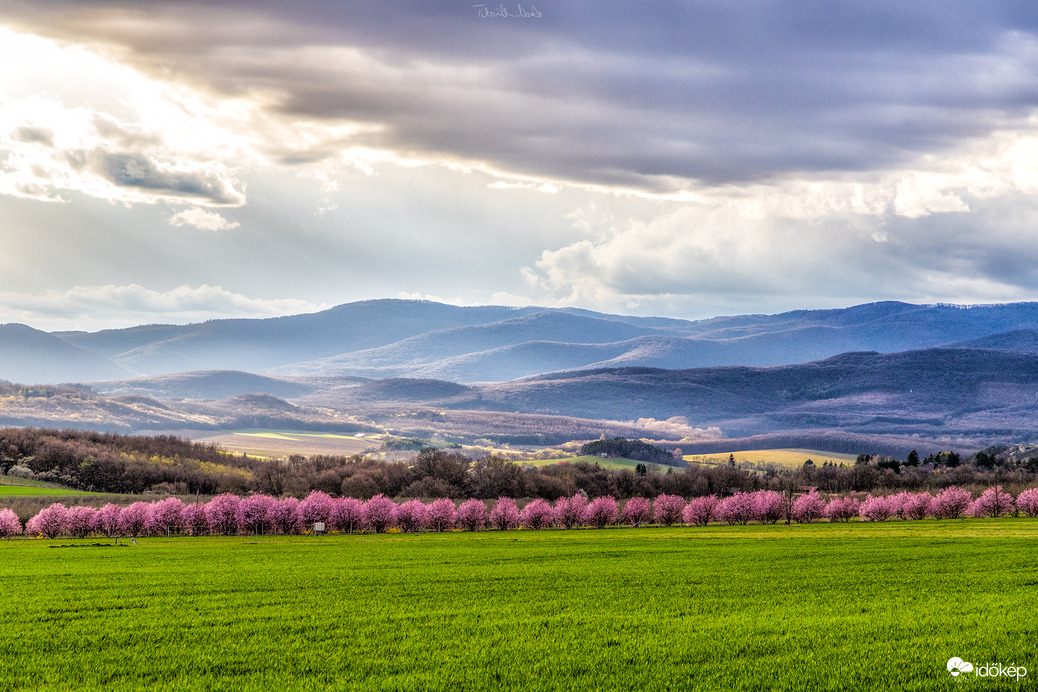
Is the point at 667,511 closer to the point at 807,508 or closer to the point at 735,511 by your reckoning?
the point at 735,511

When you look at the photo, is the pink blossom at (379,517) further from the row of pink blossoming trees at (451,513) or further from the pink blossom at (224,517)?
the pink blossom at (224,517)

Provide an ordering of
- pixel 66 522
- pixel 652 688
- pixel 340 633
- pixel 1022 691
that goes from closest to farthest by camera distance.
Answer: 1. pixel 1022 691
2. pixel 652 688
3. pixel 340 633
4. pixel 66 522

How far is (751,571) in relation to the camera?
5222 centimetres

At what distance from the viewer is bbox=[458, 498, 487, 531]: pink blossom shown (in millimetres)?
139750

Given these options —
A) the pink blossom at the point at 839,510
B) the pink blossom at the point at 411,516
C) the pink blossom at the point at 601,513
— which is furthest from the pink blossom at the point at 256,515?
the pink blossom at the point at 839,510

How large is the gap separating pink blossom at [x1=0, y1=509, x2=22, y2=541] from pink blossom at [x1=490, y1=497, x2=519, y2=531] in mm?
66176

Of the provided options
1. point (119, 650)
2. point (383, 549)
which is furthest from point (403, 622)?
point (383, 549)

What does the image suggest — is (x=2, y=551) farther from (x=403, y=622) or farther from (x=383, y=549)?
(x=403, y=622)

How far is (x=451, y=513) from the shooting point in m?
141

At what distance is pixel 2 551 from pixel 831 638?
84475mm

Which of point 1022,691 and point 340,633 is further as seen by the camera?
point 340,633

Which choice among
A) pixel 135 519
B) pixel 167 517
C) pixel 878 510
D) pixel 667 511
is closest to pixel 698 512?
pixel 667 511

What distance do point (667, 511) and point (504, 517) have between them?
27699mm

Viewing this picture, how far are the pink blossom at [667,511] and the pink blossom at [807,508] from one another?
702 inches
